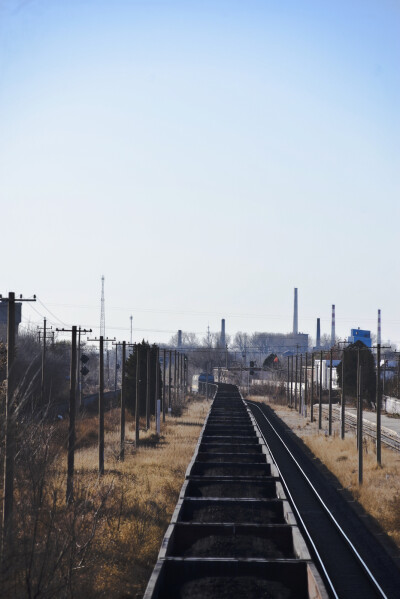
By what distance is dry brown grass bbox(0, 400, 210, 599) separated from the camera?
10.5 metres

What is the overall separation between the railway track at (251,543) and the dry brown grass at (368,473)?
3.25 feet

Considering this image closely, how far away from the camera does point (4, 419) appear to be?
41.6 feet

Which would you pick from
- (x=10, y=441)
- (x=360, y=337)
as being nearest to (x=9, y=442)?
(x=10, y=441)

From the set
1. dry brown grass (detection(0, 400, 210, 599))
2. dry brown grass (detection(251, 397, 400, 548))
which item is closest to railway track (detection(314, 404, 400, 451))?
dry brown grass (detection(251, 397, 400, 548))

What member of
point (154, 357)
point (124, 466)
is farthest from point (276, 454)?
point (154, 357)

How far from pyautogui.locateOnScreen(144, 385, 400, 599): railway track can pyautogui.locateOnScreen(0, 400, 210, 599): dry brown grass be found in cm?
125

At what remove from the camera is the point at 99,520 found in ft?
54.2

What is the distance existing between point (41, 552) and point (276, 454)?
24.1 metres

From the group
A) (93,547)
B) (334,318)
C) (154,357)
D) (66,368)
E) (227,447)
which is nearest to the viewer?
(93,547)

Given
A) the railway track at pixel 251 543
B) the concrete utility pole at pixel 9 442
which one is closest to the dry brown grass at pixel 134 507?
the railway track at pixel 251 543

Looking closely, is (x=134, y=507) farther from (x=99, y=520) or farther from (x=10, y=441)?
(x=10, y=441)

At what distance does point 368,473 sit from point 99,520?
13.9 metres

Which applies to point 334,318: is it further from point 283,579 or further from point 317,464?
point 283,579

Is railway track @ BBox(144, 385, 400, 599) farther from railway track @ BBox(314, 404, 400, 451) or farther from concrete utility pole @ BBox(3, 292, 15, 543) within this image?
railway track @ BBox(314, 404, 400, 451)
